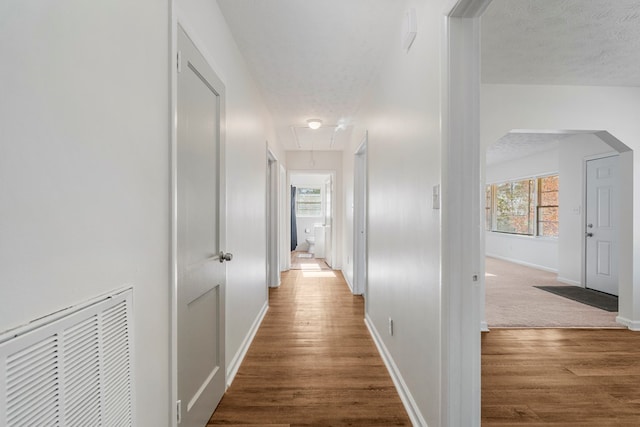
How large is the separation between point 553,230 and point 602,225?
1.98 m

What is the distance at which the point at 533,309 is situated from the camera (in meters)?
3.92

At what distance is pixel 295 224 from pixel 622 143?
308 inches

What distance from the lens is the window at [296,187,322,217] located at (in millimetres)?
10297

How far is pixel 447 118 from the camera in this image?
136 centimetres

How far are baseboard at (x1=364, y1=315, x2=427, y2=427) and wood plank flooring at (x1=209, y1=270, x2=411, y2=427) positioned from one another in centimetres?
4

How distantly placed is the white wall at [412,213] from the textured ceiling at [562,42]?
0.85 metres

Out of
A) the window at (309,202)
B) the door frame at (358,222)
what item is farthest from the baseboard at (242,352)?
the window at (309,202)

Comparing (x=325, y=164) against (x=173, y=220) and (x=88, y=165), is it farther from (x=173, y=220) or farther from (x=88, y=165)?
(x=88, y=165)

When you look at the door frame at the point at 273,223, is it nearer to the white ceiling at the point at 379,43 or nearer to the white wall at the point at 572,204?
the white ceiling at the point at 379,43

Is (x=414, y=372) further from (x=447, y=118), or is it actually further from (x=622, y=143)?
(x=622, y=143)

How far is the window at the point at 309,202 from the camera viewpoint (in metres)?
10.3

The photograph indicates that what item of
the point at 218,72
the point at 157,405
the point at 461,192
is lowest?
the point at 157,405

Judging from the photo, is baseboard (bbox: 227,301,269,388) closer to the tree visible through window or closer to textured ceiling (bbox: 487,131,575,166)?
Result: textured ceiling (bbox: 487,131,575,166)

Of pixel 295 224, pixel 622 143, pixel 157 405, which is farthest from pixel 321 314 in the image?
pixel 295 224
